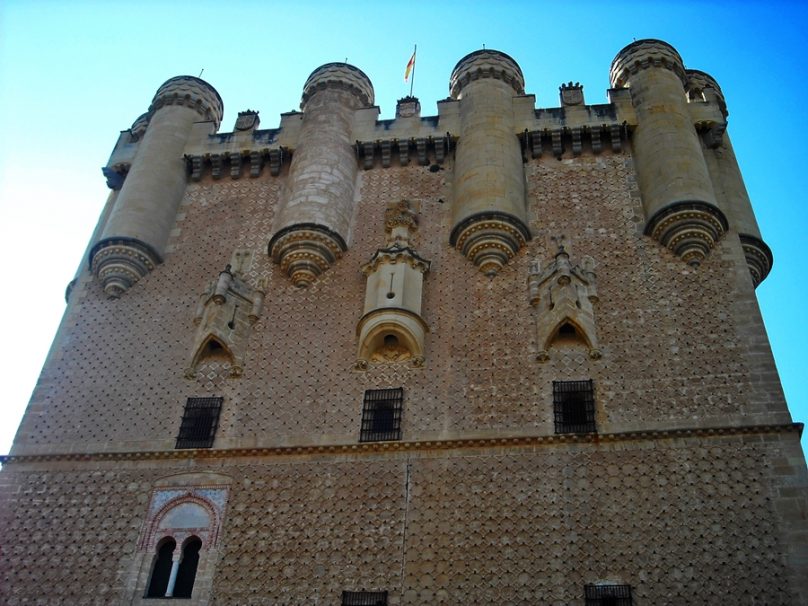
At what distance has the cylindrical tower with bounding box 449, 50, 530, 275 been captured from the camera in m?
12.3

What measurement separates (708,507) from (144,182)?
9.88 metres

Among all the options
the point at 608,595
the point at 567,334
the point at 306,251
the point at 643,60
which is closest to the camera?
the point at 608,595

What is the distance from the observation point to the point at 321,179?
1348cm

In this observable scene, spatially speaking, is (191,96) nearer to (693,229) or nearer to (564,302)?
(564,302)

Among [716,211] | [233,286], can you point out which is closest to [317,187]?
[233,286]

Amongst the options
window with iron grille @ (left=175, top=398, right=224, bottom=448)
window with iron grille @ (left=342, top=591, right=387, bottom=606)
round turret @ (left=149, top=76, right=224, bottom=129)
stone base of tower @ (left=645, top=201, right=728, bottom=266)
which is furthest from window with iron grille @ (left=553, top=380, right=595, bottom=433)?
round turret @ (left=149, top=76, right=224, bottom=129)

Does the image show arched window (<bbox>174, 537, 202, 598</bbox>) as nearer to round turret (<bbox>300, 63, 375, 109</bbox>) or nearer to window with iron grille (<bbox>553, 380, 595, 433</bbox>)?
window with iron grille (<bbox>553, 380, 595, 433</bbox>)

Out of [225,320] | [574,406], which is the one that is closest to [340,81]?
[225,320]

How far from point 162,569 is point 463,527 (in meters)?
3.55

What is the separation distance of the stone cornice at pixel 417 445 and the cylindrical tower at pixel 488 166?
288 centimetres

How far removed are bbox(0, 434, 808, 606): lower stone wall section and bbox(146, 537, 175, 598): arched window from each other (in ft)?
0.56

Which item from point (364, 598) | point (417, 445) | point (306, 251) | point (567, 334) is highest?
point (306, 251)

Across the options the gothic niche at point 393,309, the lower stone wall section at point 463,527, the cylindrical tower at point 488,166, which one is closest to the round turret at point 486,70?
the cylindrical tower at point 488,166

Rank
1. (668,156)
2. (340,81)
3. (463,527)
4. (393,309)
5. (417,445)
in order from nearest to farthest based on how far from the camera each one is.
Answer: (463,527) < (417,445) < (393,309) < (668,156) < (340,81)
